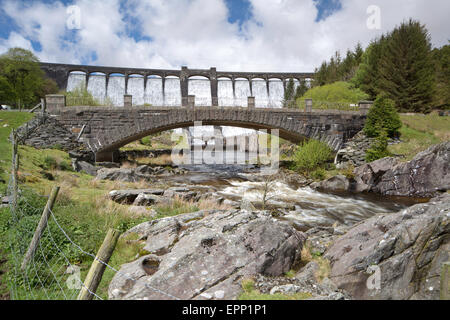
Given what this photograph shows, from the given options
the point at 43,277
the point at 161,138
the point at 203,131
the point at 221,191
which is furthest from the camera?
the point at 203,131

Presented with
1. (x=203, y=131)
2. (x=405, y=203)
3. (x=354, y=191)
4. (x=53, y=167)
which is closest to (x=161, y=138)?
(x=203, y=131)

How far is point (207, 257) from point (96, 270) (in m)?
2.11

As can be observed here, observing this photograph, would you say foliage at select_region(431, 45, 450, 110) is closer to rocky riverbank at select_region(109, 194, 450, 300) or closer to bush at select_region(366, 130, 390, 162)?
bush at select_region(366, 130, 390, 162)

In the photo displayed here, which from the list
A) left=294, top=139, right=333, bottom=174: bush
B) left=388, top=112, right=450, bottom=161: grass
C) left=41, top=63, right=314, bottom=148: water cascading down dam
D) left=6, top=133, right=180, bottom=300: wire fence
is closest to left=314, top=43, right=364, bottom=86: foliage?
left=41, top=63, right=314, bottom=148: water cascading down dam

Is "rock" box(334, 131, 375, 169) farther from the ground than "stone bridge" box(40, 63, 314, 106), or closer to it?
closer to it

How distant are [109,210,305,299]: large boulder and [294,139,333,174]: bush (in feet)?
47.6

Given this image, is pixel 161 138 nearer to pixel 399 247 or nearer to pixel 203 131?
pixel 203 131

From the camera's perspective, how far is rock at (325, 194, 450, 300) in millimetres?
3830

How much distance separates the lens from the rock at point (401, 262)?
12.6 ft

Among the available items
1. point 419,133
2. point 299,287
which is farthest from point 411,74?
point 299,287

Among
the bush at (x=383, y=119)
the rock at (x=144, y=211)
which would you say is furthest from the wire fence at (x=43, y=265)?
the bush at (x=383, y=119)

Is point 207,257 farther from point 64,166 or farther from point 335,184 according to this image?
point 335,184
